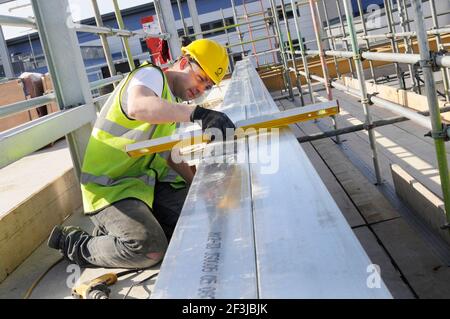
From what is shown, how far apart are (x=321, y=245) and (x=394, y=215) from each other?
66.2 inches

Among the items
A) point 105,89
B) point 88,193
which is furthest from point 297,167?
point 105,89

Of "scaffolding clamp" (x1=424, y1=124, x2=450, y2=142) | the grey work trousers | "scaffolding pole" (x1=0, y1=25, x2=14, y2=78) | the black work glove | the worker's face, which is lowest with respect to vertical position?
the grey work trousers

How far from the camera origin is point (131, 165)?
9.93ft

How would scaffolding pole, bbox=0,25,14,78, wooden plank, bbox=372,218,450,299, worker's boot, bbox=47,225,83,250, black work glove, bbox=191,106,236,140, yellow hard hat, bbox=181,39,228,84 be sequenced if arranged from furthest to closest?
scaffolding pole, bbox=0,25,14,78, worker's boot, bbox=47,225,83,250, yellow hard hat, bbox=181,39,228,84, black work glove, bbox=191,106,236,140, wooden plank, bbox=372,218,450,299

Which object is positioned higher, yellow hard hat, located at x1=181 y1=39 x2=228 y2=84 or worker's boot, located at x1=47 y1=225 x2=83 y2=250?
yellow hard hat, located at x1=181 y1=39 x2=228 y2=84

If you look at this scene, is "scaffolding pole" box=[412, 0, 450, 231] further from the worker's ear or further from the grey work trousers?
the grey work trousers

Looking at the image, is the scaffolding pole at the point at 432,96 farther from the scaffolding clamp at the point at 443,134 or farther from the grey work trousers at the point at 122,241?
the grey work trousers at the point at 122,241

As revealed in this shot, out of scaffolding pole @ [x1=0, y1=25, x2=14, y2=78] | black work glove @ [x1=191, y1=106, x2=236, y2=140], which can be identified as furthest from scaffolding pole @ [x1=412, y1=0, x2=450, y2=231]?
scaffolding pole @ [x1=0, y1=25, x2=14, y2=78]

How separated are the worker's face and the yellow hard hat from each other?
37 mm

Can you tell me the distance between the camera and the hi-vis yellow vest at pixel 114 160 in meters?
2.95

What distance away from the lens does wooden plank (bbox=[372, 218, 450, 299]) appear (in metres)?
2.00

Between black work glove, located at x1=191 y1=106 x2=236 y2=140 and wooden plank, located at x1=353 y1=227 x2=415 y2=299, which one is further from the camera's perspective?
black work glove, located at x1=191 y1=106 x2=236 y2=140

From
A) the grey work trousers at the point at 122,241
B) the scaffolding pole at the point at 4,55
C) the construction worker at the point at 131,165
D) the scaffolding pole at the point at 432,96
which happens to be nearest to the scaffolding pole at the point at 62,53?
the construction worker at the point at 131,165
